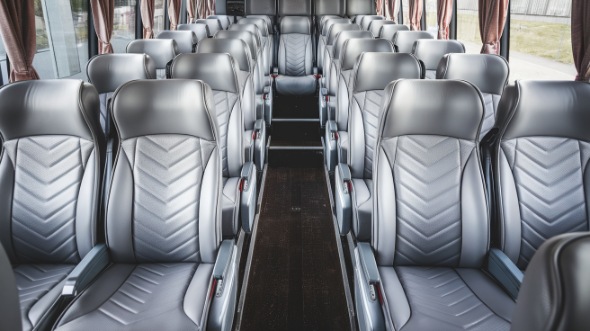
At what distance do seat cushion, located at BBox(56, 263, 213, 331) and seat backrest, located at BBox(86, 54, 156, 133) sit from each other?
164 centimetres

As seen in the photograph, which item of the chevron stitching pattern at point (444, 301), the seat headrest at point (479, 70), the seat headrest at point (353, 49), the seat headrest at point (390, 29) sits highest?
the seat headrest at point (390, 29)

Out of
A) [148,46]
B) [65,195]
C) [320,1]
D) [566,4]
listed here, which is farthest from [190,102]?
[320,1]

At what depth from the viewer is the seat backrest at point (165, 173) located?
2.00 metres

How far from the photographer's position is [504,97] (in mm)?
2051

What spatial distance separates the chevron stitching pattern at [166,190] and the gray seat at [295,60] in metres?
4.70

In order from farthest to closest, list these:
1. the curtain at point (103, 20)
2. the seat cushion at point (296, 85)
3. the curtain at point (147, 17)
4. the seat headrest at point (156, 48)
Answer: the seat cushion at point (296, 85), the curtain at point (147, 17), the curtain at point (103, 20), the seat headrest at point (156, 48)

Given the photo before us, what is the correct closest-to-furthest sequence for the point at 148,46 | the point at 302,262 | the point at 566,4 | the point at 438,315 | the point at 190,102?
the point at 438,315
the point at 190,102
the point at 302,262
the point at 566,4
the point at 148,46

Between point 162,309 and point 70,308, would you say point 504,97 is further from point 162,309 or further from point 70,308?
point 70,308

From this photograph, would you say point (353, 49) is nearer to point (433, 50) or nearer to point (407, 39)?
point (433, 50)

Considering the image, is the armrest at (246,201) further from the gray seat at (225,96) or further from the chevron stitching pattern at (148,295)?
the chevron stitching pattern at (148,295)

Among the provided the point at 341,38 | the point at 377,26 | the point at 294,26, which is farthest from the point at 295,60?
the point at 341,38

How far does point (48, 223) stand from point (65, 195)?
0.17 metres

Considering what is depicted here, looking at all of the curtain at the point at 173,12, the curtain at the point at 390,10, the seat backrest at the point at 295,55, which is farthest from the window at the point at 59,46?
the curtain at the point at 390,10

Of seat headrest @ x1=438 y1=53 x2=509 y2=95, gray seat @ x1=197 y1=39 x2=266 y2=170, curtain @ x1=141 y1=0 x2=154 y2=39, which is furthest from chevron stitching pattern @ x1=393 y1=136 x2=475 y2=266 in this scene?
curtain @ x1=141 y1=0 x2=154 y2=39
